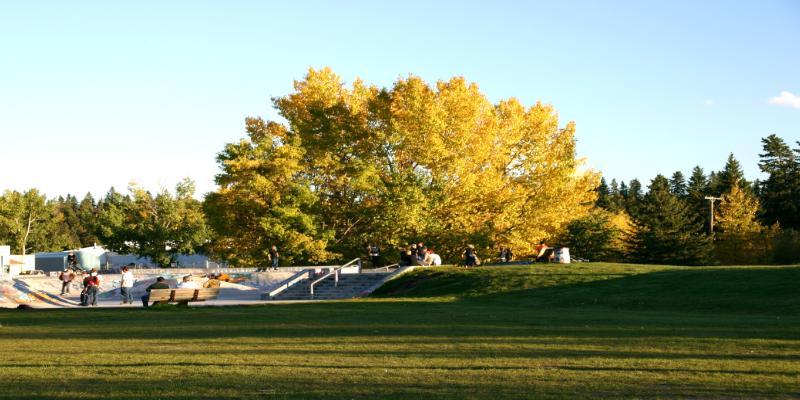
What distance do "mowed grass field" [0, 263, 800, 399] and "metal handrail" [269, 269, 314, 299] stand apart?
39.9 feet

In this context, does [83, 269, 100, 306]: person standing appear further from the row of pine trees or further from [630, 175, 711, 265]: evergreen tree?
[630, 175, 711, 265]: evergreen tree

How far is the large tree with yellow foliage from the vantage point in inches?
1802

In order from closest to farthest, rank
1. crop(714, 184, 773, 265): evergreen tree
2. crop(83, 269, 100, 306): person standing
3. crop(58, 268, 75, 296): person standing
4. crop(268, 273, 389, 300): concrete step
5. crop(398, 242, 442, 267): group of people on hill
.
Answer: crop(83, 269, 100, 306): person standing, crop(268, 273, 389, 300): concrete step, crop(398, 242, 442, 267): group of people on hill, crop(58, 268, 75, 296): person standing, crop(714, 184, 773, 265): evergreen tree

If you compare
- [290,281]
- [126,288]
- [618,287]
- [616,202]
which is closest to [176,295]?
[126,288]

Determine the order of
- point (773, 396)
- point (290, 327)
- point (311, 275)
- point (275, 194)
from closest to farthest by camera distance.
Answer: point (773, 396) < point (290, 327) < point (311, 275) < point (275, 194)

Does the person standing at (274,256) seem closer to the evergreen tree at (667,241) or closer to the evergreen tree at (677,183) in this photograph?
the evergreen tree at (667,241)

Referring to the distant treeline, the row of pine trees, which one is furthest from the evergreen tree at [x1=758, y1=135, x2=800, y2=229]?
the distant treeline

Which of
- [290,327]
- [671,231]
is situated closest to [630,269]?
[290,327]

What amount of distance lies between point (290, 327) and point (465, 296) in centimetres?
1421

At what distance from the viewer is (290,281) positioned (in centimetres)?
3981

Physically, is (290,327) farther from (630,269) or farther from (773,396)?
(630,269)

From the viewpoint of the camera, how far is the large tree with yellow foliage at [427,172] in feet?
150

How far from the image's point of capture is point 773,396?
836cm

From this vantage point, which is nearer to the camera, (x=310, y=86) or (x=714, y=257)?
(x=310, y=86)
